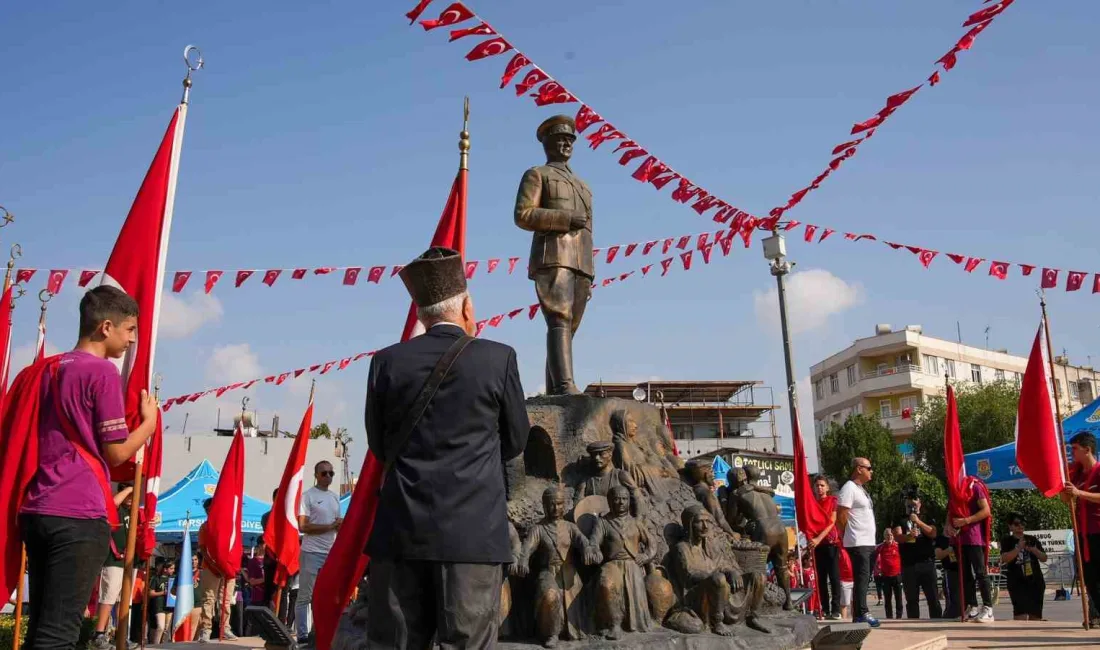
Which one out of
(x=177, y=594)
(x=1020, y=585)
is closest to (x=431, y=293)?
(x=1020, y=585)

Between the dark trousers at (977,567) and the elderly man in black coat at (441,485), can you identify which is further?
the dark trousers at (977,567)

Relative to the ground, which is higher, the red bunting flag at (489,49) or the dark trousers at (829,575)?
the red bunting flag at (489,49)

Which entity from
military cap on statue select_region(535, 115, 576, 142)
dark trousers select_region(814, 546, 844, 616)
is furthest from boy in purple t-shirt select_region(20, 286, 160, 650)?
dark trousers select_region(814, 546, 844, 616)

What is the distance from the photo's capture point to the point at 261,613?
22.9 ft

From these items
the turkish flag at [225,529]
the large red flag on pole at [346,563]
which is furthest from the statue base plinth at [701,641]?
the turkish flag at [225,529]

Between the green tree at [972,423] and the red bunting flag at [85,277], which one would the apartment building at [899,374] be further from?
the red bunting flag at [85,277]

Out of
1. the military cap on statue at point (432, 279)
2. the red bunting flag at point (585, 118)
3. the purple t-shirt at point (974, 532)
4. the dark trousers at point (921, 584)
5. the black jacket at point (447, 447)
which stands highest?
the red bunting flag at point (585, 118)

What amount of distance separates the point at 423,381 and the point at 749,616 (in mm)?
4165

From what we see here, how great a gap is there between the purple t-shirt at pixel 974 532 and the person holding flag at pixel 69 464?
8.82m

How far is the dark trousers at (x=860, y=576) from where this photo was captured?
9.33 m

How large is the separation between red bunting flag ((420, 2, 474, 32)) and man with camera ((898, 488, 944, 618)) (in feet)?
23.9

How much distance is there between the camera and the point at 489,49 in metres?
9.36

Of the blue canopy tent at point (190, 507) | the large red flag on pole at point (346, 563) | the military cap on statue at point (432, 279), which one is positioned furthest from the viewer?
the blue canopy tent at point (190, 507)

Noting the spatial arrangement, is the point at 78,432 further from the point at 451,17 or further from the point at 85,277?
the point at 85,277
